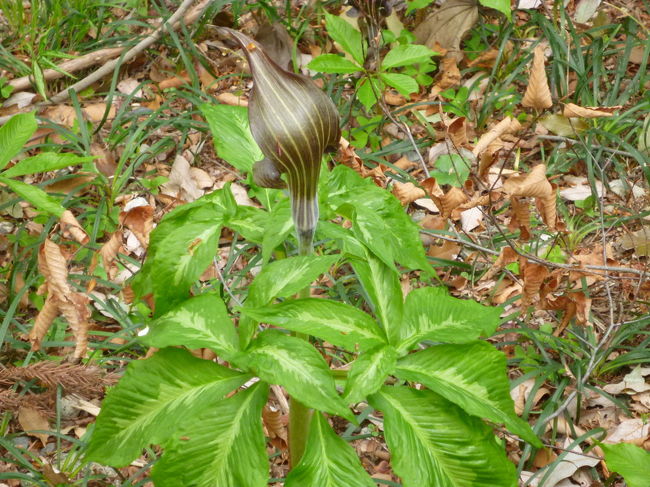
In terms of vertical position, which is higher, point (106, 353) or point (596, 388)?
point (596, 388)

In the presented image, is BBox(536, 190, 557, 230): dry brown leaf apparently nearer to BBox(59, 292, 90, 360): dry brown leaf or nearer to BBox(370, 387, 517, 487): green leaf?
BBox(370, 387, 517, 487): green leaf

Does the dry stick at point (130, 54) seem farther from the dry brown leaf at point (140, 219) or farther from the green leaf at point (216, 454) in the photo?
the green leaf at point (216, 454)

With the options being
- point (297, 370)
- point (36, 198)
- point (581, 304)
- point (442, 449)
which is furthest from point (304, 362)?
point (36, 198)

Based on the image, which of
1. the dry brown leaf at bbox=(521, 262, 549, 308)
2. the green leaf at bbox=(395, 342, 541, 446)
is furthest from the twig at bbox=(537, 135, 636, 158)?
the green leaf at bbox=(395, 342, 541, 446)

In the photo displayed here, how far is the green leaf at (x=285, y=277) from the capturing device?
158 centimetres

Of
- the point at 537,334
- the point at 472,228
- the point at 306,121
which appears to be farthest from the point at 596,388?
the point at 306,121

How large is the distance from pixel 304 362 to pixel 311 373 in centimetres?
3

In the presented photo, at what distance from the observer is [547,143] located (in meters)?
3.66

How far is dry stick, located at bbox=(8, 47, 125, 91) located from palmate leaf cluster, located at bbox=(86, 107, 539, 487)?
282cm

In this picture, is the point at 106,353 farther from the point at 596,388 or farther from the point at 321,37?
the point at 321,37

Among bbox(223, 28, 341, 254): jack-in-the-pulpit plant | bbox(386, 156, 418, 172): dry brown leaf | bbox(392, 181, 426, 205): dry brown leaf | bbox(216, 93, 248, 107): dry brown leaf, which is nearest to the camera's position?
bbox(223, 28, 341, 254): jack-in-the-pulpit plant

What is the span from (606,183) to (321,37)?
6.61 feet

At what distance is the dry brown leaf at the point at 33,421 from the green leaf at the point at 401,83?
1.99 m

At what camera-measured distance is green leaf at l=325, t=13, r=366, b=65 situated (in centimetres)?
311
